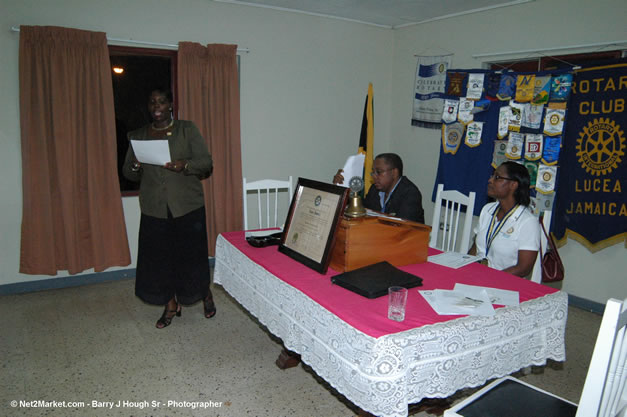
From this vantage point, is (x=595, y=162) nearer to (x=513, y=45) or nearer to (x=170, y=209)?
→ (x=513, y=45)

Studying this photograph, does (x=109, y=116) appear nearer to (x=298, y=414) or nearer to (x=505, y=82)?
(x=298, y=414)

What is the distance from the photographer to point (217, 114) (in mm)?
3957

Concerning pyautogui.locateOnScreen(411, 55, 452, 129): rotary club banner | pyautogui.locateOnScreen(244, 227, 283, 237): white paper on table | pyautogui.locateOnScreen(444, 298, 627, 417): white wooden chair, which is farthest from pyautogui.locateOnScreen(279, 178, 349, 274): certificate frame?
pyautogui.locateOnScreen(411, 55, 452, 129): rotary club banner

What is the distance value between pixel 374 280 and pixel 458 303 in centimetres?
32

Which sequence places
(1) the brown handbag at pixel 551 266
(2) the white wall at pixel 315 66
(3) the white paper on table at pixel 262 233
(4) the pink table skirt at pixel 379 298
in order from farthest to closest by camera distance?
(2) the white wall at pixel 315 66, (3) the white paper on table at pixel 262 233, (1) the brown handbag at pixel 551 266, (4) the pink table skirt at pixel 379 298

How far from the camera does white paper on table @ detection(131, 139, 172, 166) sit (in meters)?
2.48

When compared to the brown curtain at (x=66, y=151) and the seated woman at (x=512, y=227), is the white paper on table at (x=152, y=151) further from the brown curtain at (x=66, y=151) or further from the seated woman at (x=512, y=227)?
the seated woman at (x=512, y=227)

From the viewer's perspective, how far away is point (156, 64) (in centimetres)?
385

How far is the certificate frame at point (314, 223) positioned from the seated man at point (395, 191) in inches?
24.3

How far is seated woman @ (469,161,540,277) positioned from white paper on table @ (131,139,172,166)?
1833mm

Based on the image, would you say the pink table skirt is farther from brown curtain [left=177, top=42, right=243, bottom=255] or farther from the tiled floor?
brown curtain [left=177, top=42, right=243, bottom=255]

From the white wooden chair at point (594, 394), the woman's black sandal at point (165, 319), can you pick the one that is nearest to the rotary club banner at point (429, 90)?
the woman's black sandal at point (165, 319)

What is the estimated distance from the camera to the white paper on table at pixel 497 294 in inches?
63.2

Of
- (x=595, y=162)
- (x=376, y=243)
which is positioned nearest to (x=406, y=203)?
(x=376, y=243)
